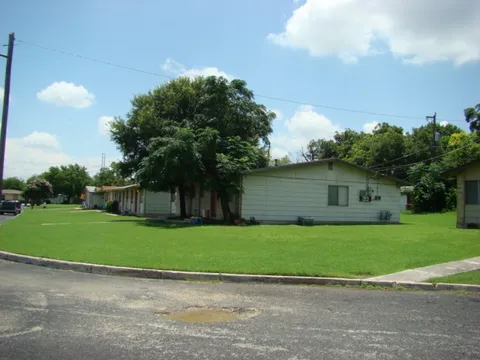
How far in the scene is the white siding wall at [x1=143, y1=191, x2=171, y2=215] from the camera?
38312mm

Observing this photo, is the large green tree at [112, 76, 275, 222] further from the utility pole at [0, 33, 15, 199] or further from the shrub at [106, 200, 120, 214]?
the shrub at [106, 200, 120, 214]

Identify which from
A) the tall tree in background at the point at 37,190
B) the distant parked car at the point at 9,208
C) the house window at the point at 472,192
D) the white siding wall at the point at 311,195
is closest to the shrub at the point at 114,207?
the distant parked car at the point at 9,208

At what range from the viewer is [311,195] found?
26125 millimetres

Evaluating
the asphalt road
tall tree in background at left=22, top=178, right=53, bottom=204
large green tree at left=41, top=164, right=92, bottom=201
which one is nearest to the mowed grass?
the asphalt road

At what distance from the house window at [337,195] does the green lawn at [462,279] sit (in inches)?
686

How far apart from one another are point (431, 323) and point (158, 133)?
25.6 metres

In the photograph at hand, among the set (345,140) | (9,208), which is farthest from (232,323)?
(345,140)

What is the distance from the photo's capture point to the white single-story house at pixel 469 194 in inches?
872

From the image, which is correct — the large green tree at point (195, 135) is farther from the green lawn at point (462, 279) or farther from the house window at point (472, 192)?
the green lawn at point (462, 279)

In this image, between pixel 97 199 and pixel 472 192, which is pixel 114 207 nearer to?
pixel 97 199

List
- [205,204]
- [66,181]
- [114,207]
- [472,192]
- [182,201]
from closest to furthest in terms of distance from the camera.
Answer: [472,192] < [205,204] < [182,201] < [114,207] < [66,181]

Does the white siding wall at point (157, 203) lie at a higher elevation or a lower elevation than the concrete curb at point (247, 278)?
higher

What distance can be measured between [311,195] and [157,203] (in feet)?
57.9

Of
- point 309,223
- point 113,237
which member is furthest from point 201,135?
point 113,237
